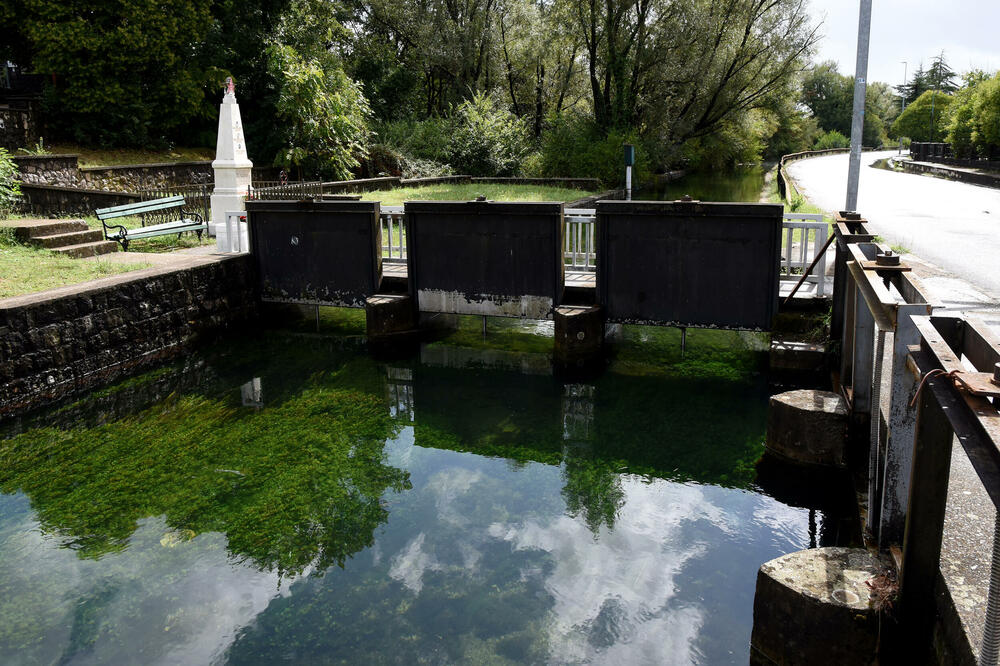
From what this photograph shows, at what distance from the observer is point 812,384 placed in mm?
9719

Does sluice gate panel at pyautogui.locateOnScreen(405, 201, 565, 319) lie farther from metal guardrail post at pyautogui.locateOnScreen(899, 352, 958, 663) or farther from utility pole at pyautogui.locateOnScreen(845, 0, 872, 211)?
metal guardrail post at pyautogui.locateOnScreen(899, 352, 958, 663)

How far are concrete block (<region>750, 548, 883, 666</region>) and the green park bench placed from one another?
12967mm

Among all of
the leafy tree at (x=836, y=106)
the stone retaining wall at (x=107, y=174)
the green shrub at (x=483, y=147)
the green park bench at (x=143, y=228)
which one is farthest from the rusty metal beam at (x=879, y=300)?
the leafy tree at (x=836, y=106)

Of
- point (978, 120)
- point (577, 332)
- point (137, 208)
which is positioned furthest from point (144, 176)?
point (978, 120)

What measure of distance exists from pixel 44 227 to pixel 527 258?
8572 mm

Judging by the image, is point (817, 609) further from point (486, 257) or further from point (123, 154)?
point (123, 154)

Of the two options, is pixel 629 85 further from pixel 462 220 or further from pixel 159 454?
pixel 159 454

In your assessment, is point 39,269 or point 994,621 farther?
point 39,269

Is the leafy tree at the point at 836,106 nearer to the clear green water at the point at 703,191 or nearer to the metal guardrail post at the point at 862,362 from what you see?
the clear green water at the point at 703,191

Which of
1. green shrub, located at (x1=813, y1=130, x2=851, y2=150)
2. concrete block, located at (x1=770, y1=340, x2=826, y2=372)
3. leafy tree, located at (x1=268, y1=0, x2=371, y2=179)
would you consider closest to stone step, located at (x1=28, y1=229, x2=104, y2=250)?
concrete block, located at (x1=770, y1=340, x2=826, y2=372)

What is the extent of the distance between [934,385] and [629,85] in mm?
37158

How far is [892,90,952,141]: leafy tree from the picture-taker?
Answer: 279 feet

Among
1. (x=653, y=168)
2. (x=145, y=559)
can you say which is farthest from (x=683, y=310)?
(x=653, y=168)

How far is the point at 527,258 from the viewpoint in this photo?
11430 mm
